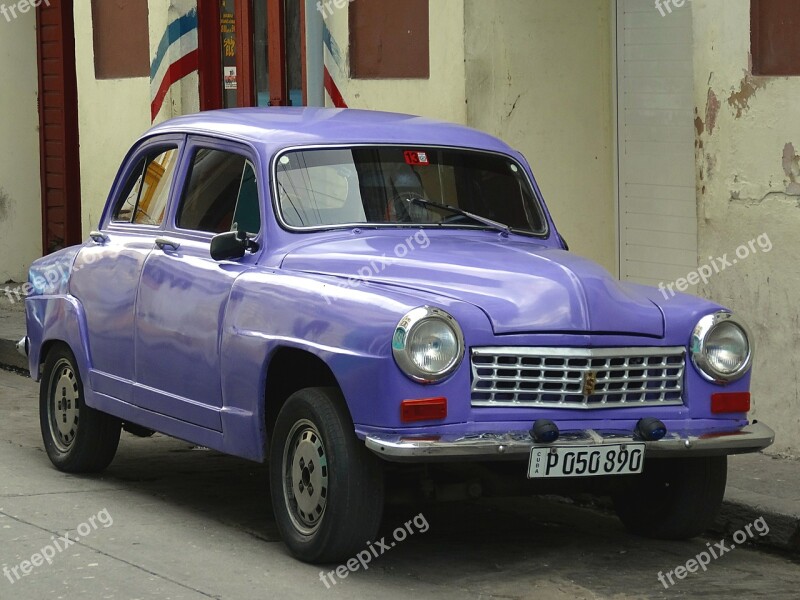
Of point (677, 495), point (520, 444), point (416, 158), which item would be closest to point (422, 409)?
point (520, 444)

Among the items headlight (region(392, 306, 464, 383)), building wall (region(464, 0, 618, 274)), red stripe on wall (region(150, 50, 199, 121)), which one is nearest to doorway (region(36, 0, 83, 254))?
red stripe on wall (region(150, 50, 199, 121))

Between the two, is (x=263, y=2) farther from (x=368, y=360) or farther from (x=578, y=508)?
(x=368, y=360)

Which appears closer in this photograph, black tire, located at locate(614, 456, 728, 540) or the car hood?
the car hood

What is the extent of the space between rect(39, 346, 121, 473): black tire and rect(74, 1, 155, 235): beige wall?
23.1 feet

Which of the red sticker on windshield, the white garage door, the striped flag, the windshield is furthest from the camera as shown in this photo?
the striped flag

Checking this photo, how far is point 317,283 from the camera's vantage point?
6637mm

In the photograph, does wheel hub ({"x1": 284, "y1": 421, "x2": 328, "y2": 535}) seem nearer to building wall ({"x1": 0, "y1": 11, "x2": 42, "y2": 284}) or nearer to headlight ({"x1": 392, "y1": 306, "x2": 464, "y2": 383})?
headlight ({"x1": 392, "y1": 306, "x2": 464, "y2": 383})

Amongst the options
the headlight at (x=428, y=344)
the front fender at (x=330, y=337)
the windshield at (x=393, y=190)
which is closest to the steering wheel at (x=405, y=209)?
the windshield at (x=393, y=190)

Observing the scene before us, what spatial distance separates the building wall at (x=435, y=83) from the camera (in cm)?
1132

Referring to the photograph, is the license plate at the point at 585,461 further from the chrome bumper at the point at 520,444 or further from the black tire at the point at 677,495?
the black tire at the point at 677,495

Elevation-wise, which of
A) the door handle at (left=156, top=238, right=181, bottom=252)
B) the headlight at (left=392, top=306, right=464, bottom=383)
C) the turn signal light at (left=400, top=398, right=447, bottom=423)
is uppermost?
the door handle at (left=156, top=238, right=181, bottom=252)

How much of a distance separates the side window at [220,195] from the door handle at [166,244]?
112mm

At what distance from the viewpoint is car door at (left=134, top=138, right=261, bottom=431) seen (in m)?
7.20

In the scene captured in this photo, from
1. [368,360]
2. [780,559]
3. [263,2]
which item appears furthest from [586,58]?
[368,360]
